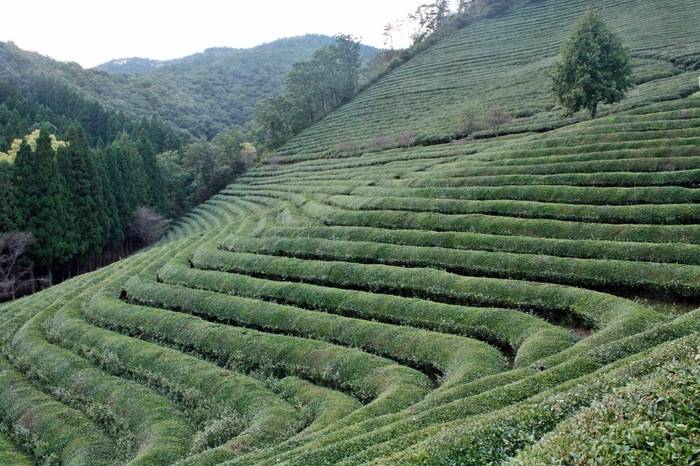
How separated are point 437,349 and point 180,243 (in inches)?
1189

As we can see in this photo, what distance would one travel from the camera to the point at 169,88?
13425 cm

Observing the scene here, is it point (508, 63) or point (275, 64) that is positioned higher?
point (275, 64)

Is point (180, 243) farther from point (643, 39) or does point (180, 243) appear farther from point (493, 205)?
point (643, 39)

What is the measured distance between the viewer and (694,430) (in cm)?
631

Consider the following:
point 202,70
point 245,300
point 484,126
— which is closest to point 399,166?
point 484,126

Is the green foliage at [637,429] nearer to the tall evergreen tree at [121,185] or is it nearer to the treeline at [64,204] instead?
the treeline at [64,204]

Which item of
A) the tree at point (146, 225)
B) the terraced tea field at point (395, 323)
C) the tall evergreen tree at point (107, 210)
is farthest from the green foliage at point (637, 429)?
the tree at point (146, 225)

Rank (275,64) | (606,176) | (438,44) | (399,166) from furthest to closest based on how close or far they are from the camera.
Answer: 1. (275,64)
2. (438,44)
3. (399,166)
4. (606,176)


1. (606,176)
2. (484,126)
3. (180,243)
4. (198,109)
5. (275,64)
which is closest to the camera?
(606,176)

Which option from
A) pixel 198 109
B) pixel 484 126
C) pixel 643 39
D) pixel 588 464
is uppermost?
pixel 198 109

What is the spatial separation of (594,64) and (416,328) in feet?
108

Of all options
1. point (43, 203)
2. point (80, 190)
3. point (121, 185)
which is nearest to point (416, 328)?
point (43, 203)

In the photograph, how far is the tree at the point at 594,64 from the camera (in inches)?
1592

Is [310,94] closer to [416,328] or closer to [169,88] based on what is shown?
[169,88]
